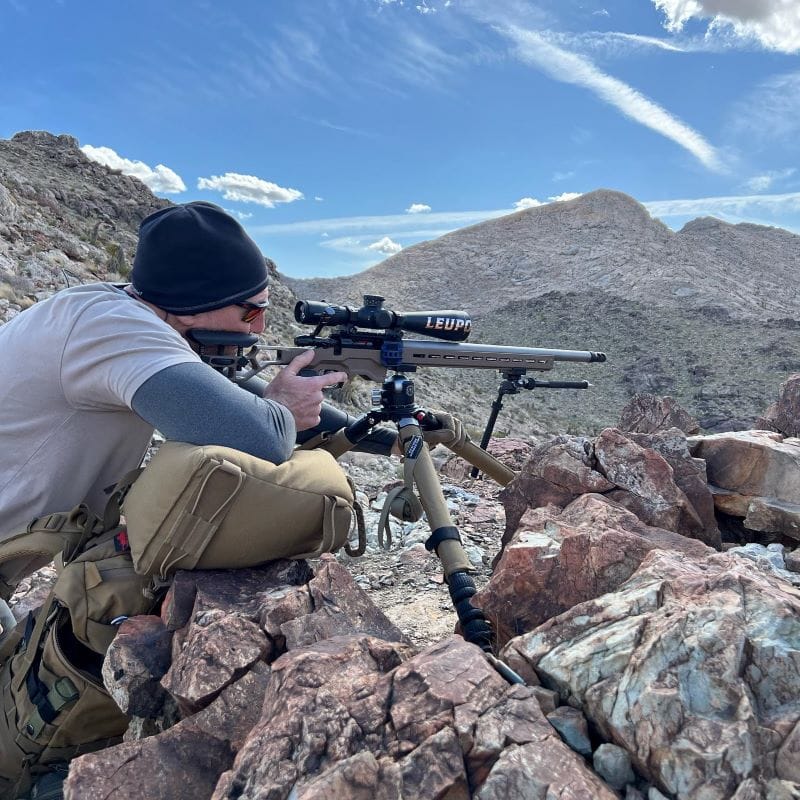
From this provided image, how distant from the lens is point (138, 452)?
2793 mm

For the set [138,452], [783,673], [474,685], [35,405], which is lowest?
[474,685]

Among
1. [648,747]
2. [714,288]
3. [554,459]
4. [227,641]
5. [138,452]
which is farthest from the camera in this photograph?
[714,288]

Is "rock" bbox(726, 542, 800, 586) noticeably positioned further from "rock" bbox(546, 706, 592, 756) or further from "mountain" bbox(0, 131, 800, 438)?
"mountain" bbox(0, 131, 800, 438)

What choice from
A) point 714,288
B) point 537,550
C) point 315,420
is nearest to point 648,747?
point 537,550

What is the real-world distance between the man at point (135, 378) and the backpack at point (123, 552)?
0.51 ft

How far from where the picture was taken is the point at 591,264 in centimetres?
5625

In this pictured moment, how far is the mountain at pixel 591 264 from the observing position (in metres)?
48.2

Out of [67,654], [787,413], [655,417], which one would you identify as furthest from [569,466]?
[655,417]

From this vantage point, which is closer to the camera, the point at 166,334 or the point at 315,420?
the point at 166,334

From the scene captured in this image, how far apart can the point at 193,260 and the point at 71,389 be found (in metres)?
0.71

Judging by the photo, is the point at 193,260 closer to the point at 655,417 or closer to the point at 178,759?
the point at 178,759

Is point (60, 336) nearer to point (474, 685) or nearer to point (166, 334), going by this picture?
point (166, 334)

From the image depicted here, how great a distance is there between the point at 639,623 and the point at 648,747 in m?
0.37

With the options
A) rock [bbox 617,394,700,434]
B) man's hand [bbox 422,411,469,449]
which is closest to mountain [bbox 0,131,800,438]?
rock [bbox 617,394,700,434]
